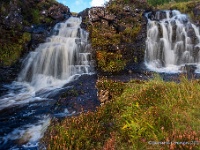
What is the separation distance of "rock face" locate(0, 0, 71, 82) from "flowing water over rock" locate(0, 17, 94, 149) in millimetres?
746

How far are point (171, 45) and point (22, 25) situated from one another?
12.0 m

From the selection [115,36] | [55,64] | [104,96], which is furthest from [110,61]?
[104,96]

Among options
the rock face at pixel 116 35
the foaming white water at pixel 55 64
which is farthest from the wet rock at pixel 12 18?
the rock face at pixel 116 35

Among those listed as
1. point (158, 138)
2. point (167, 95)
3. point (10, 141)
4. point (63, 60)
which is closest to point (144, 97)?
point (167, 95)

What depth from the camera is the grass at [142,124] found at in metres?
4.88

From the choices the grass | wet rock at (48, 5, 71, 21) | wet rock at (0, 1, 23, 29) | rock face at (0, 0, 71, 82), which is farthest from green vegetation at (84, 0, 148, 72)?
the grass

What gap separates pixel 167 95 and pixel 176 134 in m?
2.42

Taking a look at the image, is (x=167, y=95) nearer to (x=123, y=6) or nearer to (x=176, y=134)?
(x=176, y=134)

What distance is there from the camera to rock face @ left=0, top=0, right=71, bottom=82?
16266 millimetres

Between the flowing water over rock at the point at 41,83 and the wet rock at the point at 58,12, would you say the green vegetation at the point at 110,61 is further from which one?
the wet rock at the point at 58,12

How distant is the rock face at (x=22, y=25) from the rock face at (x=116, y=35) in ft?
10.6

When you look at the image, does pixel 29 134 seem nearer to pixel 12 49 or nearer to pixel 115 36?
pixel 12 49

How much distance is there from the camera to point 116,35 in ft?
61.9

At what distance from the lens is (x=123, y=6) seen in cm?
2178
